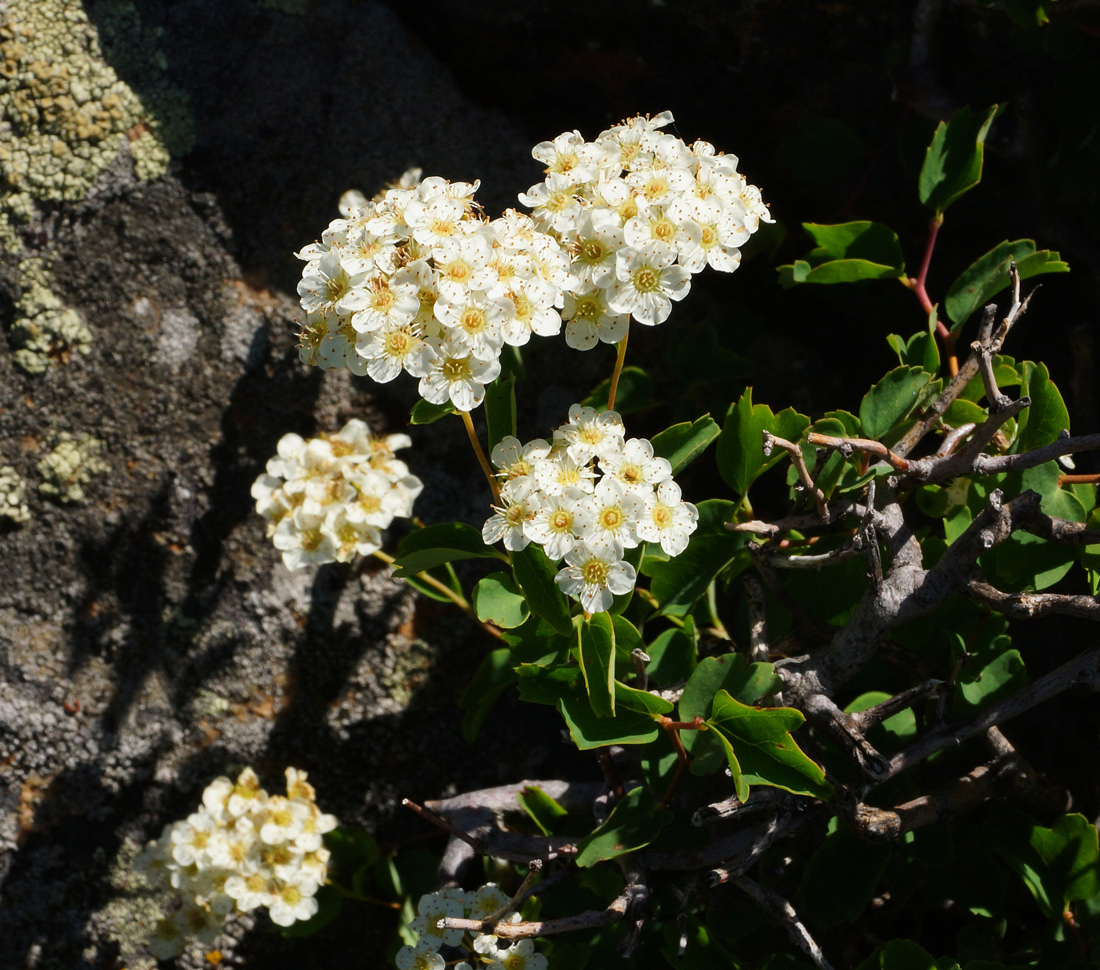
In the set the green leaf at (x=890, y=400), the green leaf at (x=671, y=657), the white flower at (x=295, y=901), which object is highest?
the green leaf at (x=890, y=400)

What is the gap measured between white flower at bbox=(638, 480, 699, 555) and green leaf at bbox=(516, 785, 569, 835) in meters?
0.67

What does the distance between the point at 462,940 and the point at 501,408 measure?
3.38 ft

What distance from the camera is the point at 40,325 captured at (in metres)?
2.19

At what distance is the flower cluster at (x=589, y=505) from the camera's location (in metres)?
1.45

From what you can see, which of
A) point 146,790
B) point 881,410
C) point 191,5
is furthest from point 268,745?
point 191,5

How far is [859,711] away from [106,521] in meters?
1.72

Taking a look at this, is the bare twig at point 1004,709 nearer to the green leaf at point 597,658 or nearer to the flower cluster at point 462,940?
the green leaf at point 597,658

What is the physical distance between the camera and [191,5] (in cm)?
228

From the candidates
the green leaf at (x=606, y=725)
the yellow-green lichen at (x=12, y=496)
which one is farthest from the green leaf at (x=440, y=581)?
the yellow-green lichen at (x=12, y=496)

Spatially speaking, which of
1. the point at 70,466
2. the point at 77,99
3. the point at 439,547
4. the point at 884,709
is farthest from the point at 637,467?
the point at 77,99

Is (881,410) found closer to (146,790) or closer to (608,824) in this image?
(608,824)

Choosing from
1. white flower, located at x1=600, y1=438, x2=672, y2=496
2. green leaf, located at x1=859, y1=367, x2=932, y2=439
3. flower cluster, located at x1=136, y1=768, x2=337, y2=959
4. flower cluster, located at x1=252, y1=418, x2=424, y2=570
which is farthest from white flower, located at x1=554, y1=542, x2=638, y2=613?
flower cluster, located at x1=136, y1=768, x2=337, y2=959

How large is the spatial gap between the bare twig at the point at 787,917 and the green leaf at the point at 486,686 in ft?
1.93

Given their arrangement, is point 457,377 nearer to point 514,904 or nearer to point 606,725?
point 606,725
